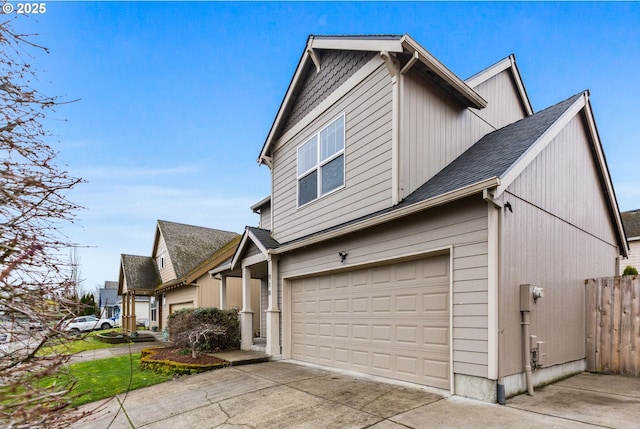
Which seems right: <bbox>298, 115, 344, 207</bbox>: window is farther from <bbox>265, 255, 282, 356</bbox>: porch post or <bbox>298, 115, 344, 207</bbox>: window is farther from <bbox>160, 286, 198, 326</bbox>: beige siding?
<bbox>160, 286, 198, 326</bbox>: beige siding

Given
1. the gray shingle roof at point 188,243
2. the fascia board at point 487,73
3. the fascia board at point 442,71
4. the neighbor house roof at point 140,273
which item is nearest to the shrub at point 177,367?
the fascia board at point 442,71

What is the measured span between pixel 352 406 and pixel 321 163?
570cm

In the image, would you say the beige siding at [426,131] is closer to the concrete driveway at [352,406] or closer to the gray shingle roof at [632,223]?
the concrete driveway at [352,406]

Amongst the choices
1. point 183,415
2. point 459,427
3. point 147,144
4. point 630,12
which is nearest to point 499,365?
point 459,427

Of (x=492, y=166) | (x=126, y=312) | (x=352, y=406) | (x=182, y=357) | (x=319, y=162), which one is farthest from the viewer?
(x=126, y=312)

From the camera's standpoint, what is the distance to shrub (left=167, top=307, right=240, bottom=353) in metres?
10.2

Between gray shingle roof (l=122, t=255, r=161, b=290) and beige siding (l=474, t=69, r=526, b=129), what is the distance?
64.5 feet

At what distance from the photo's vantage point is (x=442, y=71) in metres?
7.20

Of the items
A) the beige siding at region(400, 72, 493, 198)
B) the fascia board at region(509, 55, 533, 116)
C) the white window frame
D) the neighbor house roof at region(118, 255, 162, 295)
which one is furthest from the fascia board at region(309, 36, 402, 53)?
the neighbor house roof at region(118, 255, 162, 295)

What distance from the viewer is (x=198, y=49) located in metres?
13.4

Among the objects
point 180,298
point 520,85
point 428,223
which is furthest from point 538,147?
point 180,298

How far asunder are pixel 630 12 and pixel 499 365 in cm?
982

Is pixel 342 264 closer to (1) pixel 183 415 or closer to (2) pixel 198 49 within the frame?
(1) pixel 183 415

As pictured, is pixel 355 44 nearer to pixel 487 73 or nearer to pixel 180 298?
pixel 487 73
